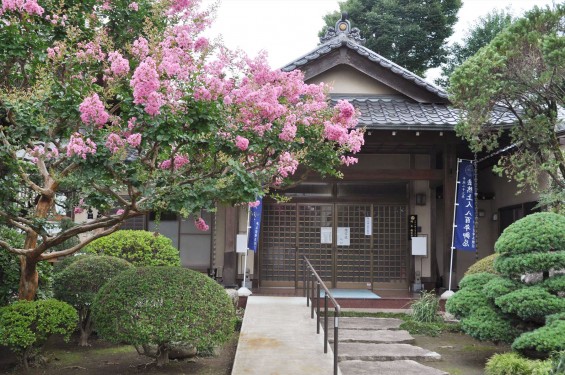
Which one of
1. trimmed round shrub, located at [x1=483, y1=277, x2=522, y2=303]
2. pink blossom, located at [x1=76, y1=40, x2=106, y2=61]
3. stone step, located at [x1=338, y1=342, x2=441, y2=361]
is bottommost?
stone step, located at [x1=338, y1=342, x2=441, y2=361]

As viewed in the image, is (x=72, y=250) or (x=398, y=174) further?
(x=398, y=174)

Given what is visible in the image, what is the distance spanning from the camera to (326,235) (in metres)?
13.3

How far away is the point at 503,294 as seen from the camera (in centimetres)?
731

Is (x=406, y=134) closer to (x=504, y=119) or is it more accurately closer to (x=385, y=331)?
(x=504, y=119)

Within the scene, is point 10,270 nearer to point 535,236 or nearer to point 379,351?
point 379,351

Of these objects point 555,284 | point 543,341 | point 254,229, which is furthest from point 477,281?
point 254,229

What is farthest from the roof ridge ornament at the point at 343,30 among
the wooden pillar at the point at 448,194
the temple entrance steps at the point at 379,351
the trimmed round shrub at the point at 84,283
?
the trimmed round shrub at the point at 84,283

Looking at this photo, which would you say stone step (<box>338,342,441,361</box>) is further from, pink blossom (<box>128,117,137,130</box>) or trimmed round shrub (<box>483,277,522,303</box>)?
pink blossom (<box>128,117,137,130</box>)

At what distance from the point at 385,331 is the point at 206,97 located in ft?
17.4

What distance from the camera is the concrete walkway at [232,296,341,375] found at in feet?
22.0

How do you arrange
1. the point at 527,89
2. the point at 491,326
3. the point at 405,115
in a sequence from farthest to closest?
the point at 405,115 < the point at 527,89 < the point at 491,326

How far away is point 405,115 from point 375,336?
4794 millimetres

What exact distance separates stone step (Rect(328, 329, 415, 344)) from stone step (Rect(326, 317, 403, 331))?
242 millimetres

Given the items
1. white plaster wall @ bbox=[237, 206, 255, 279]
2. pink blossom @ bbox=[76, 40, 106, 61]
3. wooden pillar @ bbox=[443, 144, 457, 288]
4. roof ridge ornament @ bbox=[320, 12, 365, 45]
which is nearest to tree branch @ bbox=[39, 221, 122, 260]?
pink blossom @ bbox=[76, 40, 106, 61]
